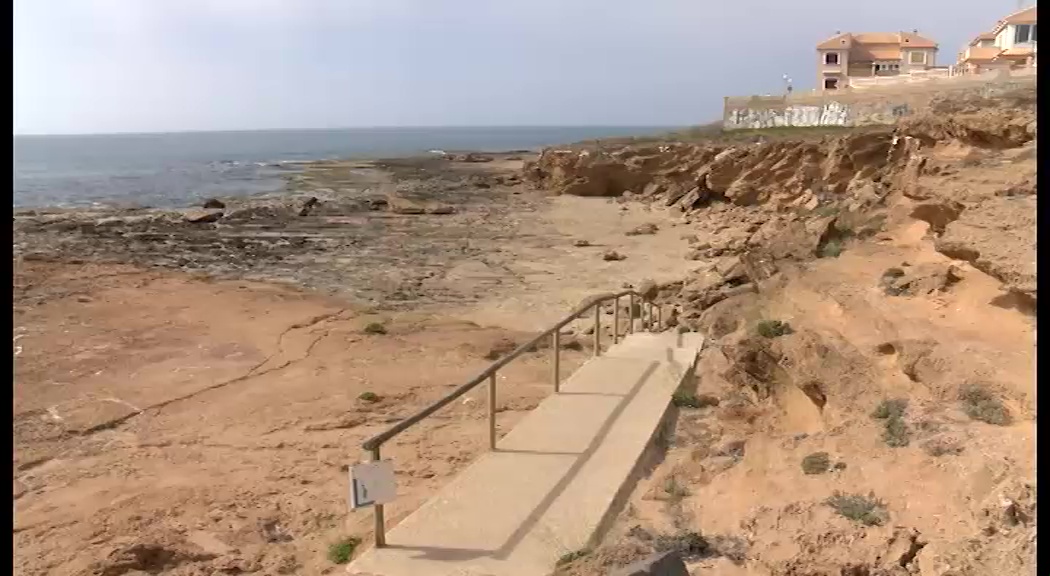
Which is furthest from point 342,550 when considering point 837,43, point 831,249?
point 837,43

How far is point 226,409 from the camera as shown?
1052 centimetres

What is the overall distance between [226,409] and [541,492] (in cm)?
597

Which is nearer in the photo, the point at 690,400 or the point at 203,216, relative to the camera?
the point at 690,400

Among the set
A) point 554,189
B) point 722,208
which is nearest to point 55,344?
point 722,208

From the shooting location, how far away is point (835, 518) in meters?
4.78

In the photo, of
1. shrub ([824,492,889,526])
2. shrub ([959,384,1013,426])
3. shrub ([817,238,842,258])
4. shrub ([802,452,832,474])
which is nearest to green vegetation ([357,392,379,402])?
shrub ([802,452,832,474])

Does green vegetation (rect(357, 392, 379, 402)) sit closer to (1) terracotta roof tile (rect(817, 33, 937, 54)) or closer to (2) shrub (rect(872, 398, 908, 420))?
(2) shrub (rect(872, 398, 908, 420))

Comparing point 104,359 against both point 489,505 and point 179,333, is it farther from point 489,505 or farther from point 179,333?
point 489,505

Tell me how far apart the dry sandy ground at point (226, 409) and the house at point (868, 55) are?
1857 inches

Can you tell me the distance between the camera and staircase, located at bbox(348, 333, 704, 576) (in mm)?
5086

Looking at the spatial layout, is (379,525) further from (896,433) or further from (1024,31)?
(1024,31)

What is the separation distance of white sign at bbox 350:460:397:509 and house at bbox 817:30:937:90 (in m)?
59.7

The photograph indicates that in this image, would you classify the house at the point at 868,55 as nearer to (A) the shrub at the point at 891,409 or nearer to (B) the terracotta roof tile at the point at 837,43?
(B) the terracotta roof tile at the point at 837,43

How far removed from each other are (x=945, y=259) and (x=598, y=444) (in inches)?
159
